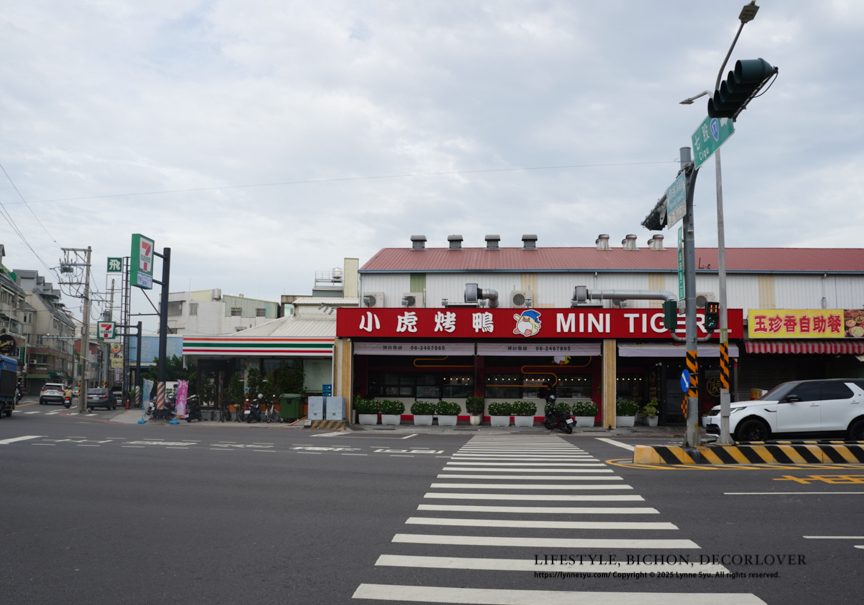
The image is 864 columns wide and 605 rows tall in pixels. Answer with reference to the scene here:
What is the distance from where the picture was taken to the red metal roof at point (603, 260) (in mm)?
32312

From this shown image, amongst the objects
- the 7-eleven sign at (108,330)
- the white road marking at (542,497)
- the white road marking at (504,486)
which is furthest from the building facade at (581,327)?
the 7-eleven sign at (108,330)

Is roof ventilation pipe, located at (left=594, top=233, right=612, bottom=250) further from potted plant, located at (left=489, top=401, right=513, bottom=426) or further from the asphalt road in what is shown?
the asphalt road

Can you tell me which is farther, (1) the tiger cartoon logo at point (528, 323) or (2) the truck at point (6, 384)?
(2) the truck at point (6, 384)

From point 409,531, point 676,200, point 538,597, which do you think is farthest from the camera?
point 676,200

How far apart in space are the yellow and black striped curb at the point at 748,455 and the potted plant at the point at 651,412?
14.7m

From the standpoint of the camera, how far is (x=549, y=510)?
28.9 ft

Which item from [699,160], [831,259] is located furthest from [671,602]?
[831,259]

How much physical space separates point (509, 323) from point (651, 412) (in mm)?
7642

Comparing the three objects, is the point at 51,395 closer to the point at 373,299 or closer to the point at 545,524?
the point at 373,299

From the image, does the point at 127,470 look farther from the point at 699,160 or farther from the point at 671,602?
the point at 699,160

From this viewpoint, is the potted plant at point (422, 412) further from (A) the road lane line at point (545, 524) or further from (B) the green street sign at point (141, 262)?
(A) the road lane line at point (545, 524)

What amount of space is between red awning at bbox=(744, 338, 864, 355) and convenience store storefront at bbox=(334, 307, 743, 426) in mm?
1210

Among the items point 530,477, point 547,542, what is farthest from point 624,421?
point 547,542

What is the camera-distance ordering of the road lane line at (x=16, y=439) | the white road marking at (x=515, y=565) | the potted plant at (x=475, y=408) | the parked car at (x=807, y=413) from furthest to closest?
1. the potted plant at (x=475, y=408)
2. the road lane line at (x=16, y=439)
3. the parked car at (x=807, y=413)
4. the white road marking at (x=515, y=565)
